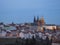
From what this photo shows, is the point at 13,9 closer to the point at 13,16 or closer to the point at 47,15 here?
the point at 13,16

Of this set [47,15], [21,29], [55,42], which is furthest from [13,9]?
[55,42]

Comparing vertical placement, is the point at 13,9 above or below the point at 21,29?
above

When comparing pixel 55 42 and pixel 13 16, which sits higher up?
pixel 13 16

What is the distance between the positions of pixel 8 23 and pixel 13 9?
258 millimetres

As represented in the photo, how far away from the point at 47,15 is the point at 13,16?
587 millimetres

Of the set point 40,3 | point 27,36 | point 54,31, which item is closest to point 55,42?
point 54,31

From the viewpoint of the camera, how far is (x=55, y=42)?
3.61 m

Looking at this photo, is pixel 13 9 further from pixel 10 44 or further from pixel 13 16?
pixel 10 44

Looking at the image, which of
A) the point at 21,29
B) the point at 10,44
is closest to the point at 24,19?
the point at 21,29

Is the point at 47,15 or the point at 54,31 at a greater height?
the point at 47,15

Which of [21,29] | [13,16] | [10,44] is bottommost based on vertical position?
[10,44]

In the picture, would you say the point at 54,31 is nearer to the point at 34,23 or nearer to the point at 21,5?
the point at 34,23

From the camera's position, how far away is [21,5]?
370 cm

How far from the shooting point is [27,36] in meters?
3.63
